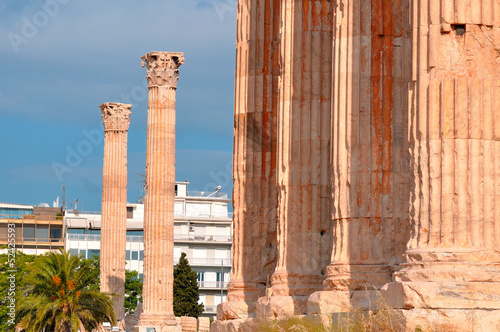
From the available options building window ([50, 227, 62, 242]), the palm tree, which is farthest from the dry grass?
building window ([50, 227, 62, 242])

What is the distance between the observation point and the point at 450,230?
15742mm

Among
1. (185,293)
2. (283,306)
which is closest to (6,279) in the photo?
(185,293)

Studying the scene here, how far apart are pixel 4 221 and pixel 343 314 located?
370 ft

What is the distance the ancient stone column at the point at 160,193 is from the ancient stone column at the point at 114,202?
6708 mm

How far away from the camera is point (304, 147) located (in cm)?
2269

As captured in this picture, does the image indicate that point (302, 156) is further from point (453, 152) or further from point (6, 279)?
point (6, 279)

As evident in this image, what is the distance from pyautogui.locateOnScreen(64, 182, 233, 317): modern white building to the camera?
113438mm

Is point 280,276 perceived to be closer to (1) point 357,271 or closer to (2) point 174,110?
(1) point 357,271

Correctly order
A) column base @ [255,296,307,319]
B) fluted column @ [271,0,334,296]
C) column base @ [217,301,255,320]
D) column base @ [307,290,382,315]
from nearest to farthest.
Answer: column base @ [307,290,382,315]
column base @ [255,296,307,319]
fluted column @ [271,0,334,296]
column base @ [217,301,255,320]

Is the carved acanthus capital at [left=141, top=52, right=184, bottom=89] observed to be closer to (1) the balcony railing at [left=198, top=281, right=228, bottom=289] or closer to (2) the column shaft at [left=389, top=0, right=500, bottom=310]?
(2) the column shaft at [left=389, top=0, right=500, bottom=310]

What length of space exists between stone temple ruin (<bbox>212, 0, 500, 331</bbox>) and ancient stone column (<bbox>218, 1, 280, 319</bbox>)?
0.03m

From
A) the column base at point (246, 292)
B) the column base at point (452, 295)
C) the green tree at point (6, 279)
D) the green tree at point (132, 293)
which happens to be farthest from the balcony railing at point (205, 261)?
the column base at point (452, 295)

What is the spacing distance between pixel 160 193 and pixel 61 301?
26.0 feet

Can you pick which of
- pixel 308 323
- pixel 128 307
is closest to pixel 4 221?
pixel 128 307
